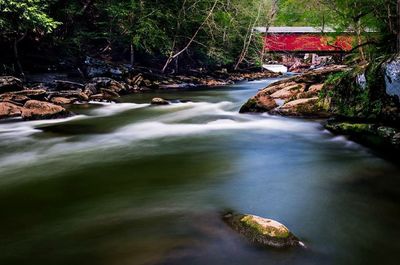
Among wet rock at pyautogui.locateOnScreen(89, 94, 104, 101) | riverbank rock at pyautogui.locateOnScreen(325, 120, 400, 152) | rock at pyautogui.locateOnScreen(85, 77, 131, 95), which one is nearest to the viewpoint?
riverbank rock at pyautogui.locateOnScreen(325, 120, 400, 152)

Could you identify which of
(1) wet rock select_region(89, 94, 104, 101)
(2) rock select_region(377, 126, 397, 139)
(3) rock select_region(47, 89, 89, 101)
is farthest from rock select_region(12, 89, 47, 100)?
(2) rock select_region(377, 126, 397, 139)

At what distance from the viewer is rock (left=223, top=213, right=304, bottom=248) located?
3141mm

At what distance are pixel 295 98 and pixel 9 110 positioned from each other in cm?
865

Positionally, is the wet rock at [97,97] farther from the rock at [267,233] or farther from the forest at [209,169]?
the rock at [267,233]

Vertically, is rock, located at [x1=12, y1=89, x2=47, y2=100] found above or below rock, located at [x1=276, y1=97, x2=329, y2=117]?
above

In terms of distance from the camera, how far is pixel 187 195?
15.2ft

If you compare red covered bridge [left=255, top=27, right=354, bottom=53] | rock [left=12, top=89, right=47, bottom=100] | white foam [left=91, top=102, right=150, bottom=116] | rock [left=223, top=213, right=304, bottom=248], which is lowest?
rock [left=223, top=213, right=304, bottom=248]

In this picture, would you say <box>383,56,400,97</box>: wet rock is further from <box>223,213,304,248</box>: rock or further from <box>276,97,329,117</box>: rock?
<box>223,213,304,248</box>: rock

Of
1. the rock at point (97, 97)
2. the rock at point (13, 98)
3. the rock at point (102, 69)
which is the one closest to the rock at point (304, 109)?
the rock at point (97, 97)

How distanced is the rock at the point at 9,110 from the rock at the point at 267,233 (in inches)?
371

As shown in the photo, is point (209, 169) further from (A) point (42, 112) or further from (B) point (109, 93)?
(B) point (109, 93)

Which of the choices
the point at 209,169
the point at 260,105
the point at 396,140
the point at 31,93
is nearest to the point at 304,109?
the point at 260,105

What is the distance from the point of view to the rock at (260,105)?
10.8 m

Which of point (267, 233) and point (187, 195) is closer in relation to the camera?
point (267, 233)
